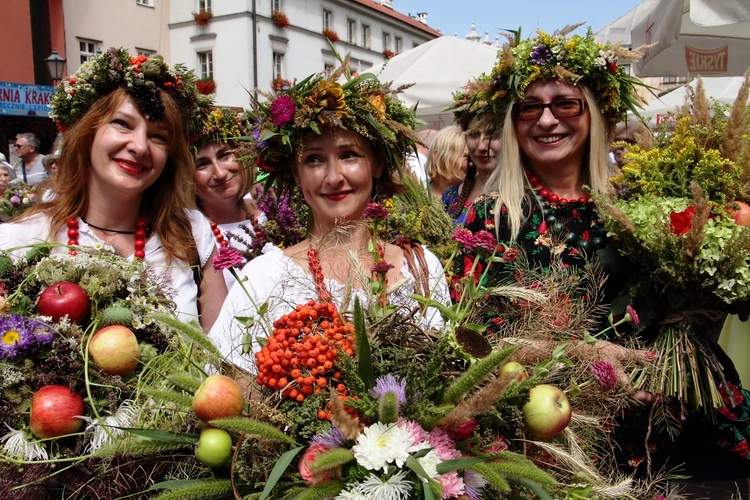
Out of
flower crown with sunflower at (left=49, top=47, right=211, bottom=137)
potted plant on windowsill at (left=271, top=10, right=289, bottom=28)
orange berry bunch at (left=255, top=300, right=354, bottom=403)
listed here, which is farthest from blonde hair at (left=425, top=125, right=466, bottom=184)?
potted plant on windowsill at (left=271, top=10, right=289, bottom=28)

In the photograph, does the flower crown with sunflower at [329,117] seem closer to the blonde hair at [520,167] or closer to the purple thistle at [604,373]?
the blonde hair at [520,167]

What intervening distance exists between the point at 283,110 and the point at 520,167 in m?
1.18

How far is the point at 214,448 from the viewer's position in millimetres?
1168

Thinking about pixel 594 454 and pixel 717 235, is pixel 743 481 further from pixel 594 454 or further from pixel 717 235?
pixel 594 454

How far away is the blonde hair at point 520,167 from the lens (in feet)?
8.63

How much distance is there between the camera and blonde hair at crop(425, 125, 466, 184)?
4887 millimetres

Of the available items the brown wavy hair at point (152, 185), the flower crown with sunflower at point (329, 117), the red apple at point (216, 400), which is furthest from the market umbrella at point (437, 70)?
the red apple at point (216, 400)

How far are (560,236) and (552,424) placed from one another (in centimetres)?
145

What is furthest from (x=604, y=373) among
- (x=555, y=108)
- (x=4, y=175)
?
(x=4, y=175)

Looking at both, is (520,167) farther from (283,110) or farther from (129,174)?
(129,174)

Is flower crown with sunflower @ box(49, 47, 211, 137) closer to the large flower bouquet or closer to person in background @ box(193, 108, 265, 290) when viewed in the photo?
person in background @ box(193, 108, 265, 290)

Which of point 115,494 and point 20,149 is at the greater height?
point 20,149

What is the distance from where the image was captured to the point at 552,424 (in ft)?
3.96

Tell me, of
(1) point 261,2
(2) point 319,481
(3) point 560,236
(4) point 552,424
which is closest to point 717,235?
(3) point 560,236
